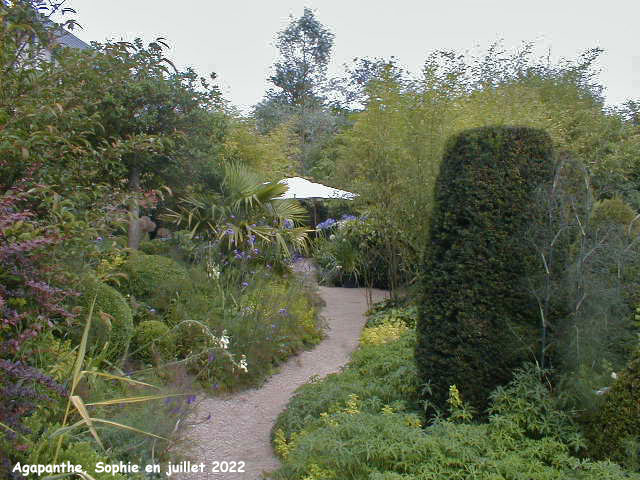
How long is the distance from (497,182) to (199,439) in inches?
115

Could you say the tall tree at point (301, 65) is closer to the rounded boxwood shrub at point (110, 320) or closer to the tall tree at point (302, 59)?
the tall tree at point (302, 59)

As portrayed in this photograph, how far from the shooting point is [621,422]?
2.64 m

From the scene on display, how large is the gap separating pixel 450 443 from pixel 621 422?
91 centimetres

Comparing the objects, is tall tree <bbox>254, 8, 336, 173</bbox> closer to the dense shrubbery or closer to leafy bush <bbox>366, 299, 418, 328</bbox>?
leafy bush <bbox>366, 299, 418, 328</bbox>

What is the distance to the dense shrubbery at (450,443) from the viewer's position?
2.56m

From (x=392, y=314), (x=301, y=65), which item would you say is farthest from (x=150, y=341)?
(x=301, y=65)

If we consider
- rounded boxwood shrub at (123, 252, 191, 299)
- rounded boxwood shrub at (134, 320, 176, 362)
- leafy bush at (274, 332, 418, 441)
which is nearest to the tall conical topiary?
leafy bush at (274, 332, 418, 441)

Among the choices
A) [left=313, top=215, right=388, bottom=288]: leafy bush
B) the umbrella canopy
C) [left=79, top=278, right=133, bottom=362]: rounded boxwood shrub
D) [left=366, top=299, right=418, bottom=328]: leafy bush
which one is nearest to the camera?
[left=79, top=278, right=133, bottom=362]: rounded boxwood shrub

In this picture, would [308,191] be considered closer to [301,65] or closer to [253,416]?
[253,416]

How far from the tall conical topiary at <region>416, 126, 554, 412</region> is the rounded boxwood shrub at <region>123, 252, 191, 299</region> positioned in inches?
122

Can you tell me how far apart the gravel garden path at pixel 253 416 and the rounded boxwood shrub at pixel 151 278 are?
5.07 feet

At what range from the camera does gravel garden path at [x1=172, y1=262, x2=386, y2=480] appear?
340 cm

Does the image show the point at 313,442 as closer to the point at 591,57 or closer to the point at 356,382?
the point at 356,382

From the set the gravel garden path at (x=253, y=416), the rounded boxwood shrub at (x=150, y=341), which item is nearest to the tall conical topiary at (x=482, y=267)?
the gravel garden path at (x=253, y=416)
